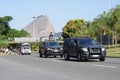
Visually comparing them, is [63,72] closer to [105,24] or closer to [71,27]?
[105,24]

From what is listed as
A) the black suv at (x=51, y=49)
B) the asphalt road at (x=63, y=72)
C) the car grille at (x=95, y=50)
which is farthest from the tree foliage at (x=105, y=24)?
the asphalt road at (x=63, y=72)

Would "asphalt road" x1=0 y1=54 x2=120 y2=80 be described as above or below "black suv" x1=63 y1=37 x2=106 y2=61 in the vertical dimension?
below

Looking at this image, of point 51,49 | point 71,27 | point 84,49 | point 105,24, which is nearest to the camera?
point 84,49

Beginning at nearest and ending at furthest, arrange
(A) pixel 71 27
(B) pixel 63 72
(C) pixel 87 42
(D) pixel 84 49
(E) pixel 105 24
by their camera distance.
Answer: (B) pixel 63 72
(D) pixel 84 49
(C) pixel 87 42
(E) pixel 105 24
(A) pixel 71 27

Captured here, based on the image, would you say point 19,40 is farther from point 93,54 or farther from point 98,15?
point 93,54

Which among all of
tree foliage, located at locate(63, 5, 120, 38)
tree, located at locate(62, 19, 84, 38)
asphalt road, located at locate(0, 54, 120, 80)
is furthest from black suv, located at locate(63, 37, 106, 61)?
tree, located at locate(62, 19, 84, 38)

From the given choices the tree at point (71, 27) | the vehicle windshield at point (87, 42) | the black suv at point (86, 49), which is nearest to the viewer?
the black suv at point (86, 49)

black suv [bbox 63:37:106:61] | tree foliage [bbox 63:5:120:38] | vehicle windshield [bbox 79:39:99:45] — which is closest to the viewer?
black suv [bbox 63:37:106:61]

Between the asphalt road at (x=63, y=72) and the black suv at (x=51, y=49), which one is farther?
the black suv at (x=51, y=49)

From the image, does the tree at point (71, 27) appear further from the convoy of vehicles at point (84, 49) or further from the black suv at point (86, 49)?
the black suv at point (86, 49)

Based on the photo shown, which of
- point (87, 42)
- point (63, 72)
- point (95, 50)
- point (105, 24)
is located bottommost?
point (63, 72)

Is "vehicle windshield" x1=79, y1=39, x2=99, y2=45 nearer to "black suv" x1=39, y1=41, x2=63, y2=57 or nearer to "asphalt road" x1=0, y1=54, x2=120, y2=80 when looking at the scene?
"asphalt road" x1=0, y1=54, x2=120, y2=80

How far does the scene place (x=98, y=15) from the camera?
110875mm

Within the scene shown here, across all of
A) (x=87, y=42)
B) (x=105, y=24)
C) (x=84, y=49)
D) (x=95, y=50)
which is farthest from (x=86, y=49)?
(x=105, y=24)
